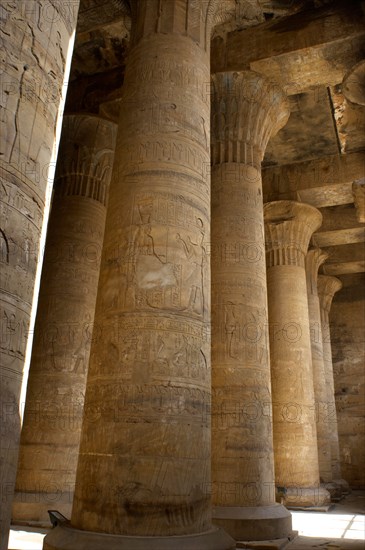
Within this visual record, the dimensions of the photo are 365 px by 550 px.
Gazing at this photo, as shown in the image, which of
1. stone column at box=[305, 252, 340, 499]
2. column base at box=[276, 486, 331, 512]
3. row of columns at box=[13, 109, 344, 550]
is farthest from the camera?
stone column at box=[305, 252, 340, 499]

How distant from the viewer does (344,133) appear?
11.5 meters

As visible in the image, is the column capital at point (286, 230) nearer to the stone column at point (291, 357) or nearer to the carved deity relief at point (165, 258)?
the stone column at point (291, 357)

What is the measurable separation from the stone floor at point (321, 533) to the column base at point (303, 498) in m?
0.23

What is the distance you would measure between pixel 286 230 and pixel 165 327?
8.74m

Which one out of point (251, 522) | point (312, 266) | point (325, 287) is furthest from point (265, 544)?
point (325, 287)

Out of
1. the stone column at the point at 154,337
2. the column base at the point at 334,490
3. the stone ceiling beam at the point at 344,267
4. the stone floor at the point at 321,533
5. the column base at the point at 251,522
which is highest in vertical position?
the stone ceiling beam at the point at 344,267

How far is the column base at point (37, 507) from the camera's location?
284 inches

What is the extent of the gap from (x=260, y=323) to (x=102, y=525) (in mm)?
4052

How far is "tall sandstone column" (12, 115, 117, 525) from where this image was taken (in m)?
7.71

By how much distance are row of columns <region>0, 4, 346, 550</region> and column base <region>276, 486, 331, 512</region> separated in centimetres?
4

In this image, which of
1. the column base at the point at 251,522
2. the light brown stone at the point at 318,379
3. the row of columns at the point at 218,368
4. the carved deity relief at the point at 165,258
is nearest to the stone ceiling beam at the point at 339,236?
the light brown stone at the point at 318,379

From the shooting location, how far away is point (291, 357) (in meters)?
11.5

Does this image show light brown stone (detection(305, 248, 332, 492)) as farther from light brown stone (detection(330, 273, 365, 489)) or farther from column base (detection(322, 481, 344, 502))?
light brown stone (detection(330, 273, 365, 489))

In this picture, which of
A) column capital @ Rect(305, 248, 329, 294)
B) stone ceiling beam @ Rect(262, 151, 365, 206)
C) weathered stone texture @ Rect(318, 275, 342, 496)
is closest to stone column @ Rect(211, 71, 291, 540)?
stone ceiling beam @ Rect(262, 151, 365, 206)
